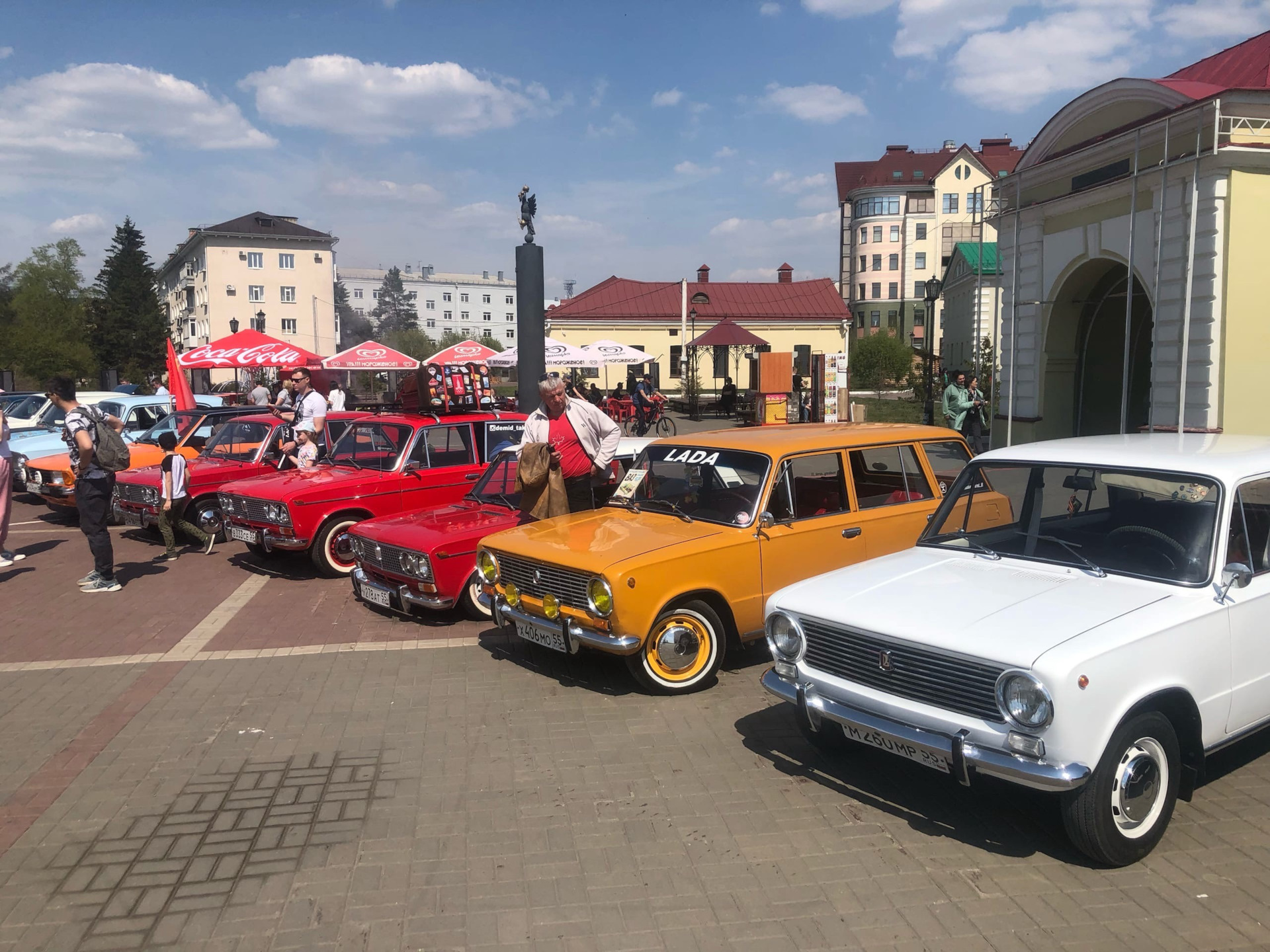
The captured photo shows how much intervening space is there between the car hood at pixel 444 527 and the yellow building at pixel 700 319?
38557mm

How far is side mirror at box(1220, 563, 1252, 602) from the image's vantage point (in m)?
4.08

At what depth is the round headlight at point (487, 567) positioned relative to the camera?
6.47 meters

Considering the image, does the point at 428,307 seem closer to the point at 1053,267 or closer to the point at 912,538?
the point at 1053,267

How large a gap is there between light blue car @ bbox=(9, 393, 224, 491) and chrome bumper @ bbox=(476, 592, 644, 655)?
10.6 metres

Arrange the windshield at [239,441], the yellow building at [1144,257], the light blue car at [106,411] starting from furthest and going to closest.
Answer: the light blue car at [106,411] < the yellow building at [1144,257] < the windshield at [239,441]

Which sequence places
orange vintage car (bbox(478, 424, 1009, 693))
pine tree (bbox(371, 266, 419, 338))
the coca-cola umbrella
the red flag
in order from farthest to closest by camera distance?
pine tree (bbox(371, 266, 419, 338)) → the coca-cola umbrella → the red flag → orange vintage car (bbox(478, 424, 1009, 693))

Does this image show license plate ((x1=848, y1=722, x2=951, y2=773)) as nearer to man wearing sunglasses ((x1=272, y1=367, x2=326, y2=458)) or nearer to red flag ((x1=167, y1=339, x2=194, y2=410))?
man wearing sunglasses ((x1=272, y1=367, x2=326, y2=458))

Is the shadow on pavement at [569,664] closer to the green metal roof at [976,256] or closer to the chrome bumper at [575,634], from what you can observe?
the chrome bumper at [575,634]

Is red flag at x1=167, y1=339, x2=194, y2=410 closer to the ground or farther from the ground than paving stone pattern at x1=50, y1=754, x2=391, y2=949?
farther from the ground

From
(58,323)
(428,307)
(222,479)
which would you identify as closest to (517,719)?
(222,479)

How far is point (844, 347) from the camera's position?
48.4 metres

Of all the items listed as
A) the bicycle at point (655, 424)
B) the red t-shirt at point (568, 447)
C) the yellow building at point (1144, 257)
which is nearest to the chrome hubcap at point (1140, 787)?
the red t-shirt at point (568, 447)

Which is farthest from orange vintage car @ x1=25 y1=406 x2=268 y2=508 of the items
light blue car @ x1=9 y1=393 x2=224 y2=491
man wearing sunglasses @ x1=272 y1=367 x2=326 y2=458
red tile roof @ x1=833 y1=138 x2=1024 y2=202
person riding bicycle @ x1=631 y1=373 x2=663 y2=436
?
red tile roof @ x1=833 y1=138 x2=1024 y2=202

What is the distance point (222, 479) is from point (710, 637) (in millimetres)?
7626
